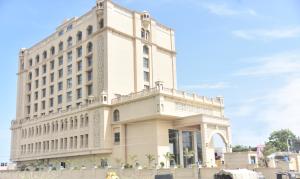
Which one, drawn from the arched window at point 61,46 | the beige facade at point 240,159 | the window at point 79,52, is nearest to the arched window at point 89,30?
the window at point 79,52

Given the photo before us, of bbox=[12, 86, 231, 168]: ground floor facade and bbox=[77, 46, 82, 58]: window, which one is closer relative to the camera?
bbox=[12, 86, 231, 168]: ground floor facade

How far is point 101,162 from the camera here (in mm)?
50250

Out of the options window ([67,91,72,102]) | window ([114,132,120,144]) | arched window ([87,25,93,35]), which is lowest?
window ([114,132,120,144])

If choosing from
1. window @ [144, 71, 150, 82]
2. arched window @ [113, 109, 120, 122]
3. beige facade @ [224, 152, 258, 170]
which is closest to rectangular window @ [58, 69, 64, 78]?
window @ [144, 71, 150, 82]

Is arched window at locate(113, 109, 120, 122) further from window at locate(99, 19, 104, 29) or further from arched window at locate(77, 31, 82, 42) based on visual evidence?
arched window at locate(77, 31, 82, 42)

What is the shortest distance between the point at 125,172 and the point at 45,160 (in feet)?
89.2

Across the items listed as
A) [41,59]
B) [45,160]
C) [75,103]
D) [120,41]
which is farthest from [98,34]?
[45,160]

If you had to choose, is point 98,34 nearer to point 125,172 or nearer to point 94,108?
point 94,108

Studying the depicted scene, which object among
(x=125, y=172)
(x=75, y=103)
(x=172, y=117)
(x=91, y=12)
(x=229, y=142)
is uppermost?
(x=91, y=12)

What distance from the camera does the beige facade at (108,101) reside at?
152ft

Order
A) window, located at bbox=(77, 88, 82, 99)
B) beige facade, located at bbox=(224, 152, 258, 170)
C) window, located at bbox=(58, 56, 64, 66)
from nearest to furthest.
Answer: beige facade, located at bbox=(224, 152, 258, 170) → window, located at bbox=(77, 88, 82, 99) → window, located at bbox=(58, 56, 64, 66)

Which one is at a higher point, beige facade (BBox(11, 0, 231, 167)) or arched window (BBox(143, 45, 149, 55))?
arched window (BBox(143, 45, 149, 55))

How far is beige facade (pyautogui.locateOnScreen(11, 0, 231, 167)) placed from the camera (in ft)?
152

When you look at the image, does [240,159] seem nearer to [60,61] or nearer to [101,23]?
[101,23]
